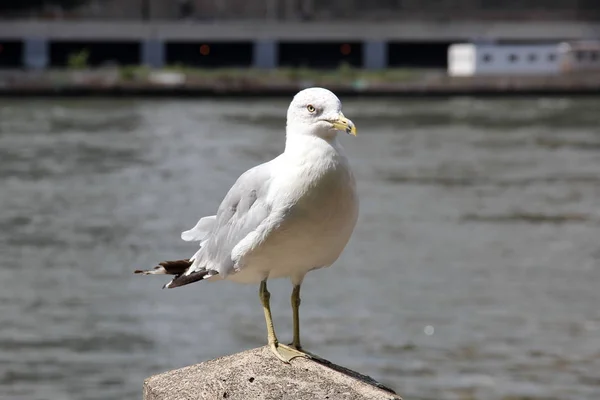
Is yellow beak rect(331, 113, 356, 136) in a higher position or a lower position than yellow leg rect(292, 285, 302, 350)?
higher

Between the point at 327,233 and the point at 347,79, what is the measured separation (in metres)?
42.1

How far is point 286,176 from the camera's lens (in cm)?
346

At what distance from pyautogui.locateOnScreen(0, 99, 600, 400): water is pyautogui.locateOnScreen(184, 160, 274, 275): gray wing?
4.51 metres

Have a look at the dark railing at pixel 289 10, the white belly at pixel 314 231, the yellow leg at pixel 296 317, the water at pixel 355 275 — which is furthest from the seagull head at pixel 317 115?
the dark railing at pixel 289 10

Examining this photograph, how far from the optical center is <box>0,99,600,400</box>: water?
8945 mm

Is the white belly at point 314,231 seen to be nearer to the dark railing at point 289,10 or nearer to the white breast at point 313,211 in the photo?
the white breast at point 313,211

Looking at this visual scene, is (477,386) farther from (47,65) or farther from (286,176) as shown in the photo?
(47,65)

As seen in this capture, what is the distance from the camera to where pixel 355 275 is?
1247 cm

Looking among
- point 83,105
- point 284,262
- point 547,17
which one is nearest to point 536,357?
point 284,262

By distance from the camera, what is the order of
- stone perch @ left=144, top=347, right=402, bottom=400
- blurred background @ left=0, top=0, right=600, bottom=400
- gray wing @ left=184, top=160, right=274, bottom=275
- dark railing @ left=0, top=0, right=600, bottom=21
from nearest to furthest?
stone perch @ left=144, top=347, right=402, bottom=400 → gray wing @ left=184, top=160, right=274, bottom=275 → blurred background @ left=0, top=0, right=600, bottom=400 → dark railing @ left=0, top=0, right=600, bottom=21

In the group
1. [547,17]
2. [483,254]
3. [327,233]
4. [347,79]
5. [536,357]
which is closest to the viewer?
[327,233]

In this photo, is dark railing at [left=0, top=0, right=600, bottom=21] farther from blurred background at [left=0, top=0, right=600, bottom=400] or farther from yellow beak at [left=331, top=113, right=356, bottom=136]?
yellow beak at [left=331, top=113, right=356, bottom=136]

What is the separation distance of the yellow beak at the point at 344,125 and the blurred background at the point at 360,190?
505cm

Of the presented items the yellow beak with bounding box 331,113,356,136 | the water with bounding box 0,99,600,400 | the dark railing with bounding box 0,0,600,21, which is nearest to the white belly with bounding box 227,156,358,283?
the yellow beak with bounding box 331,113,356,136
